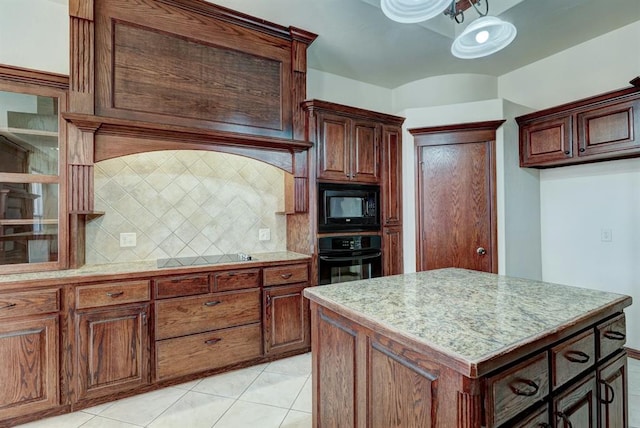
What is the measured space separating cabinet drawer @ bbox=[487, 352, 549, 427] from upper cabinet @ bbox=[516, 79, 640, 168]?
2.49 metres

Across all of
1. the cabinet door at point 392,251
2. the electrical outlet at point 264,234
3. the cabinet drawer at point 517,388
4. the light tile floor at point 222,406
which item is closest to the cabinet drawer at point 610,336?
the cabinet drawer at point 517,388

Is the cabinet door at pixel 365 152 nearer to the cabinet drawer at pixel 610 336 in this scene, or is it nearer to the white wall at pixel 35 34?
the cabinet drawer at pixel 610 336

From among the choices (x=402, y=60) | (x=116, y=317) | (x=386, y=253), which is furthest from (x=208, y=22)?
(x=386, y=253)

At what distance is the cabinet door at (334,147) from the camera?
3016mm

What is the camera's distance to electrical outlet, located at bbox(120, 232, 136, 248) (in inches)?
105

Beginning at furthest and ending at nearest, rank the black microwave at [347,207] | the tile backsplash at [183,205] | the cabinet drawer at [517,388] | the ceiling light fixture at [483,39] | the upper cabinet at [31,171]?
1. the black microwave at [347,207]
2. the tile backsplash at [183,205]
3. the upper cabinet at [31,171]
4. the ceiling light fixture at [483,39]
5. the cabinet drawer at [517,388]

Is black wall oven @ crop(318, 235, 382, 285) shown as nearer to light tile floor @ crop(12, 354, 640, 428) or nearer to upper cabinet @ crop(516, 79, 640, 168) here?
light tile floor @ crop(12, 354, 640, 428)

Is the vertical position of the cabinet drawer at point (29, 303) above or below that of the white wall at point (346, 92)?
below

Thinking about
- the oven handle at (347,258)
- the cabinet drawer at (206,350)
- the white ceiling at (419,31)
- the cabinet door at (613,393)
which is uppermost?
the white ceiling at (419,31)

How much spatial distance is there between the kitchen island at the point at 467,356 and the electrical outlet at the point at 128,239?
74.8 inches

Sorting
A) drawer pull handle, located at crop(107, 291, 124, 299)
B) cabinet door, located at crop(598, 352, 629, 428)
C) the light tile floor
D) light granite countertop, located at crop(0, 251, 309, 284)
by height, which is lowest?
the light tile floor

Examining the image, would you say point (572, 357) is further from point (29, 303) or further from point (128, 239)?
point (128, 239)

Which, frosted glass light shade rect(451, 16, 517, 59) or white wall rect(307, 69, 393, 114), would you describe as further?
white wall rect(307, 69, 393, 114)

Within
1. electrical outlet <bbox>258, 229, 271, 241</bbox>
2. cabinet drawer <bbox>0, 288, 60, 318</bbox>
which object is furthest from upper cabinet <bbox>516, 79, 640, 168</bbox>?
cabinet drawer <bbox>0, 288, 60, 318</bbox>
